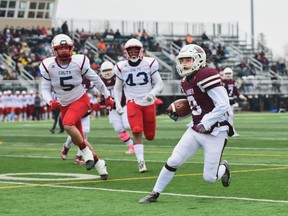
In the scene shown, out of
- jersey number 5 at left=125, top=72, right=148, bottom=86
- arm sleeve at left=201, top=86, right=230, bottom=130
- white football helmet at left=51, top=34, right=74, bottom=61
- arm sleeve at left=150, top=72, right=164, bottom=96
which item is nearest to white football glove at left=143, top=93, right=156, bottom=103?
arm sleeve at left=150, top=72, right=164, bottom=96

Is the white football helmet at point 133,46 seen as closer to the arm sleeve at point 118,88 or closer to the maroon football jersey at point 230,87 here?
the arm sleeve at point 118,88

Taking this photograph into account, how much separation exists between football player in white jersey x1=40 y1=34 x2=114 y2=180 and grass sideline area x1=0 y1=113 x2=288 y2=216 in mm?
564

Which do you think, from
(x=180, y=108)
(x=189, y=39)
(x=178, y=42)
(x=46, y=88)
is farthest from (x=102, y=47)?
(x=180, y=108)

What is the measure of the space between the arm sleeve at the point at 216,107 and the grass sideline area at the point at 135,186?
33.0 inches

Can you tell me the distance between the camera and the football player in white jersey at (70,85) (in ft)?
40.7

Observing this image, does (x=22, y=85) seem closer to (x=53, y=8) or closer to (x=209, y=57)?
(x=209, y=57)

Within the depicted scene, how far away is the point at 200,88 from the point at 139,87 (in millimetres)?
4952

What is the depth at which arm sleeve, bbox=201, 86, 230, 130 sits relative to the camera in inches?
365

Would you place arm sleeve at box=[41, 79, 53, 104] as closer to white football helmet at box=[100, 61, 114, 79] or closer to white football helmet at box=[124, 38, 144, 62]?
white football helmet at box=[124, 38, 144, 62]

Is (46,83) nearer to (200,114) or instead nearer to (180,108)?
(180,108)

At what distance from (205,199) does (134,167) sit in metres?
4.69

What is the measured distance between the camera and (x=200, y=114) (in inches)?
376

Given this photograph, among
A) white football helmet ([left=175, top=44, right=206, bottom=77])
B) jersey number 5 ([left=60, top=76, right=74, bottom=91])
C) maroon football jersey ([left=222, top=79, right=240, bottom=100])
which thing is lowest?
maroon football jersey ([left=222, top=79, right=240, bottom=100])

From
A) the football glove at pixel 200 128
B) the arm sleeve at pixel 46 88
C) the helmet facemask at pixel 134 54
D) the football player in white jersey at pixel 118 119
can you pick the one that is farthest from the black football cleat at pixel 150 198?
the football player in white jersey at pixel 118 119
